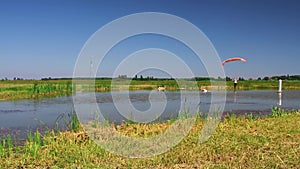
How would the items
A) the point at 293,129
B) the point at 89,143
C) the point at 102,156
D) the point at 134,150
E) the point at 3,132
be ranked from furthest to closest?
the point at 3,132, the point at 293,129, the point at 89,143, the point at 134,150, the point at 102,156

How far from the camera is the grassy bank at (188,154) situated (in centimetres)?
491

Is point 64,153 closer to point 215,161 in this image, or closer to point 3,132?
point 215,161

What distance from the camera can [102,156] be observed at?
5.44 metres

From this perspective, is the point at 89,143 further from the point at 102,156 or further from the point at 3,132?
the point at 3,132

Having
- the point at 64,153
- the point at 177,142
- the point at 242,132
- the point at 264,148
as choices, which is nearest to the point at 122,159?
the point at 64,153

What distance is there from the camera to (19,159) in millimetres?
5324

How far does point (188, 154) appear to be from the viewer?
5363 millimetres

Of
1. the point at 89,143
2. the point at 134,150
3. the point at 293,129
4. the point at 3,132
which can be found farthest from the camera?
the point at 3,132

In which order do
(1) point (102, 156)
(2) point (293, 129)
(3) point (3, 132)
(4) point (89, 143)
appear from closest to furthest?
(1) point (102, 156), (4) point (89, 143), (2) point (293, 129), (3) point (3, 132)

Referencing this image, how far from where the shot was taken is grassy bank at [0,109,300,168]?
491cm

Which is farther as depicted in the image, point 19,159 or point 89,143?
point 89,143

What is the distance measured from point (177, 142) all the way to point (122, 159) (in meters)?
1.43

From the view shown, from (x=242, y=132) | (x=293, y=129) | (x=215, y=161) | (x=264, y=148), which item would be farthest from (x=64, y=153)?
(x=293, y=129)

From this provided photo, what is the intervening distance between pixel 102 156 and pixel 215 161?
187 cm
